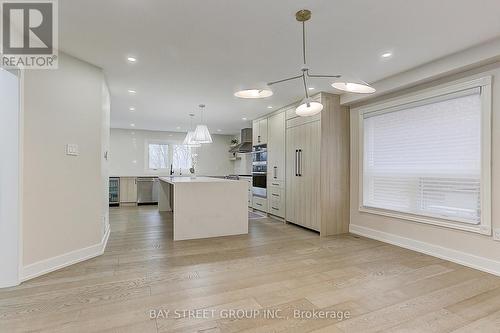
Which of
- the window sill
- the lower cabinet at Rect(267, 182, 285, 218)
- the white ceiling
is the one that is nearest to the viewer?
the white ceiling

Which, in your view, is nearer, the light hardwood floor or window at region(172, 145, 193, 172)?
the light hardwood floor

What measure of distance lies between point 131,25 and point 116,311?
7.77ft

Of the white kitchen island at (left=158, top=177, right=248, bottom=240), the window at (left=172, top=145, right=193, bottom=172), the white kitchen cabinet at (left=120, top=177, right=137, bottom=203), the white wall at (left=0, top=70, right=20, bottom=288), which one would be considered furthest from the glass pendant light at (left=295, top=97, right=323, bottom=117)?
the window at (left=172, top=145, right=193, bottom=172)

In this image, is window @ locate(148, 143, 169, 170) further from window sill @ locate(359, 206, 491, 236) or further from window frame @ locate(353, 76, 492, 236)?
window frame @ locate(353, 76, 492, 236)

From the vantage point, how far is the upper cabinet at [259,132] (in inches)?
240

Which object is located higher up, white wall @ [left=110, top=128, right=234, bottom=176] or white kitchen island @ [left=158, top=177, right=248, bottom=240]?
white wall @ [left=110, top=128, right=234, bottom=176]

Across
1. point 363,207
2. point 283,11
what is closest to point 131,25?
point 283,11

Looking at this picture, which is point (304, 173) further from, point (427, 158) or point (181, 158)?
point (181, 158)

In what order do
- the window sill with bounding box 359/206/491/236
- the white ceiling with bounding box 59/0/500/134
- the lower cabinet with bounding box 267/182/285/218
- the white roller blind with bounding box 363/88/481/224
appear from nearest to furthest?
the white ceiling with bounding box 59/0/500/134 → the window sill with bounding box 359/206/491/236 → the white roller blind with bounding box 363/88/481/224 → the lower cabinet with bounding box 267/182/285/218

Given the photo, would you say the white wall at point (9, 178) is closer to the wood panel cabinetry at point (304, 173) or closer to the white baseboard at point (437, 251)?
the wood panel cabinetry at point (304, 173)

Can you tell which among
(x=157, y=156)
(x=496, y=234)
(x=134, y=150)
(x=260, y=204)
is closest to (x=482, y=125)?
(x=496, y=234)

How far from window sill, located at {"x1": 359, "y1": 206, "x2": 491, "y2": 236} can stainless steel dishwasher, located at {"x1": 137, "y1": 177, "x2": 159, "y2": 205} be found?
5.99 meters

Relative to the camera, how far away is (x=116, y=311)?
1924 mm

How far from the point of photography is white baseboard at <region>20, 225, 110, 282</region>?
2.49m
